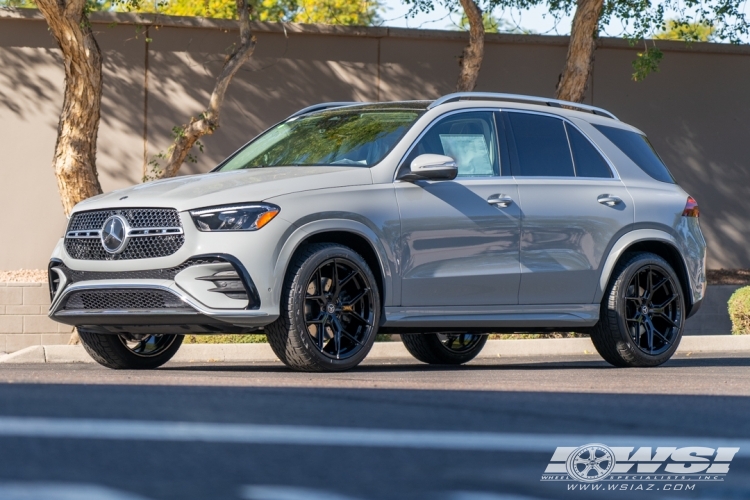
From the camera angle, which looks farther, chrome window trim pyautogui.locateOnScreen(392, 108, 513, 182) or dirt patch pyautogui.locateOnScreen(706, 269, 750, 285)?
dirt patch pyautogui.locateOnScreen(706, 269, 750, 285)

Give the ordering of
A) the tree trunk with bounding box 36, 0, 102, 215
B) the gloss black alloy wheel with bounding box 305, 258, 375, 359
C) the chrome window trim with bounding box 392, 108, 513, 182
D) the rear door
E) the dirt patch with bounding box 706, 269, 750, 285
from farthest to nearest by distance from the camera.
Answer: the dirt patch with bounding box 706, 269, 750, 285
the tree trunk with bounding box 36, 0, 102, 215
the rear door
the chrome window trim with bounding box 392, 108, 513, 182
the gloss black alloy wheel with bounding box 305, 258, 375, 359

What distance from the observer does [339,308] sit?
7777mm

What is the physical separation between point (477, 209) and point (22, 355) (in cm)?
584

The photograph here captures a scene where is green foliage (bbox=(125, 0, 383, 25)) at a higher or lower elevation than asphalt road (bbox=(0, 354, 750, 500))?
higher

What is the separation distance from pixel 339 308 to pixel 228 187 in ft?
3.31

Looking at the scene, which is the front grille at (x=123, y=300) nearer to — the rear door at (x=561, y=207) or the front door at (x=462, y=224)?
the front door at (x=462, y=224)

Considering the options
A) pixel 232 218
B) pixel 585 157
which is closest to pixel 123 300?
pixel 232 218

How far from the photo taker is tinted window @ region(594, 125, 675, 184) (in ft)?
33.1

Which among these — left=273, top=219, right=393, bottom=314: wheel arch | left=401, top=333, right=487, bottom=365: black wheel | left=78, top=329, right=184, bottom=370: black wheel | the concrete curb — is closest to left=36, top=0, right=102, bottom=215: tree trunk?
the concrete curb

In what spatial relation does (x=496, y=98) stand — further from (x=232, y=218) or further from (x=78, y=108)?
(x=78, y=108)

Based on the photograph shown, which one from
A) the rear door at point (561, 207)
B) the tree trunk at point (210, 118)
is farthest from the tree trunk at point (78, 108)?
the rear door at point (561, 207)

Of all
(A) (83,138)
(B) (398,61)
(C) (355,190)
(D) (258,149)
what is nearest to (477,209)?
(C) (355,190)

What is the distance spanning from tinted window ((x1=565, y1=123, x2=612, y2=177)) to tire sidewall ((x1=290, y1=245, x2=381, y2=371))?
2.44m

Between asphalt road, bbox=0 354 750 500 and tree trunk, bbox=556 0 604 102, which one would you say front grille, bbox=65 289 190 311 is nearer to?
asphalt road, bbox=0 354 750 500
